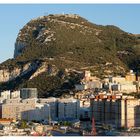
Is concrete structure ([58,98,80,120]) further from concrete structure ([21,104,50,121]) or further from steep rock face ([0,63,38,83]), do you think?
steep rock face ([0,63,38,83])

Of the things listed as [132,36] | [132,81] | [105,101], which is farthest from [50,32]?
[105,101]

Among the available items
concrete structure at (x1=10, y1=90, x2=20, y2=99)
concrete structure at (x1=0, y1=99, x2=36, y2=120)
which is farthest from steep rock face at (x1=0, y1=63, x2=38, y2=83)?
concrete structure at (x1=0, y1=99, x2=36, y2=120)

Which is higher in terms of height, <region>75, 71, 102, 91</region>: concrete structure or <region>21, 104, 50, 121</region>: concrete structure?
<region>75, 71, 102, 91</region>: concrete structure

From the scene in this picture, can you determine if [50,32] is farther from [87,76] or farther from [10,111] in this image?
[10,111]

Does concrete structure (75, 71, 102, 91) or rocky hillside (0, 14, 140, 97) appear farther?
rocky hillside (0, 14, 140, 97)

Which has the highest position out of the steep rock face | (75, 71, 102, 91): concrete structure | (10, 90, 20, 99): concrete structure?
the steep rock face

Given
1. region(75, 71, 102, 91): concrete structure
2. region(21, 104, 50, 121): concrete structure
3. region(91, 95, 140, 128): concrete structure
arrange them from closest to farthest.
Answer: region(91, 95, 140, 128): concrete structure < region(21, 104, 50, 121): concrete structure < region(75, 71, 102, 91): concrete structure

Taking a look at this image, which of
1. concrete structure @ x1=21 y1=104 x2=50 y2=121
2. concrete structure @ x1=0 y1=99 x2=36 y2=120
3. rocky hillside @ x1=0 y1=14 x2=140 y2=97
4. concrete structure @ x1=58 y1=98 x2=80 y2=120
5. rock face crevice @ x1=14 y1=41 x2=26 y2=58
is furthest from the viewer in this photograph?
rock face crevice @ x1=14 y1=41 x2=26 y2=58

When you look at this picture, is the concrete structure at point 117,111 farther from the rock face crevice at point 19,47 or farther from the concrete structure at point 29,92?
the rock face crevice at point 19,47
